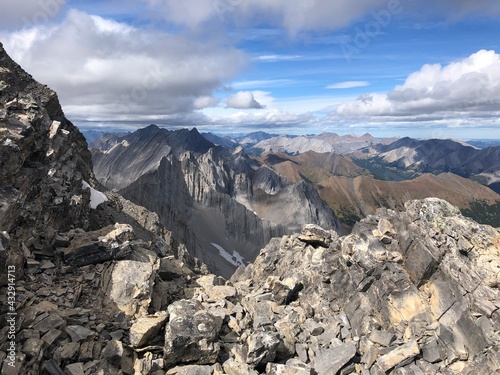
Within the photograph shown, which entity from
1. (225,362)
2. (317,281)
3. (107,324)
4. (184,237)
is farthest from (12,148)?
(184,237)

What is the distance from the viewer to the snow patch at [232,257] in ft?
549

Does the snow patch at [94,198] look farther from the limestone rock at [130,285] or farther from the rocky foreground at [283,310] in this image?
the limestone rock at [130,285]

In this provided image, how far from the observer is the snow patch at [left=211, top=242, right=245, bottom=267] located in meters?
167

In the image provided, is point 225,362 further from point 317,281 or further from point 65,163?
point 65,163

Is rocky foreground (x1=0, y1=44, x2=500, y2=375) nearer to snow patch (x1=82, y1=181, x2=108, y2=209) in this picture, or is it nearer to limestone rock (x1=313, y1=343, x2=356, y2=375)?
limestone rock (x1=313, y1=343, x2=356, y2=375)

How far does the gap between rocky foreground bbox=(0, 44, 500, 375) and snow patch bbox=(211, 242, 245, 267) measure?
5421 inches

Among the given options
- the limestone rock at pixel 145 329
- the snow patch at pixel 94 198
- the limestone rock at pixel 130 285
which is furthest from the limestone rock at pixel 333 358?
the snow patch at pixel 94 198

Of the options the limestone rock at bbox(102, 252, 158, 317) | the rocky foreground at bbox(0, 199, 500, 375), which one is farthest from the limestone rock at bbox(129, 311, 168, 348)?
the limestone rock at bbox(102, 252, 158, 317)

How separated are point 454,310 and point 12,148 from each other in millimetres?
35450

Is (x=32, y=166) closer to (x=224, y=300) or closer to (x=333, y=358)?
(x=224, y=300)

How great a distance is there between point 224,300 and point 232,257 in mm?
152237

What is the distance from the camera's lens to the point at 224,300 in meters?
25.7

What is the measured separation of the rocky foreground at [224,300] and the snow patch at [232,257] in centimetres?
13770

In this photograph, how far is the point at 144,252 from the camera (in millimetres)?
26859
